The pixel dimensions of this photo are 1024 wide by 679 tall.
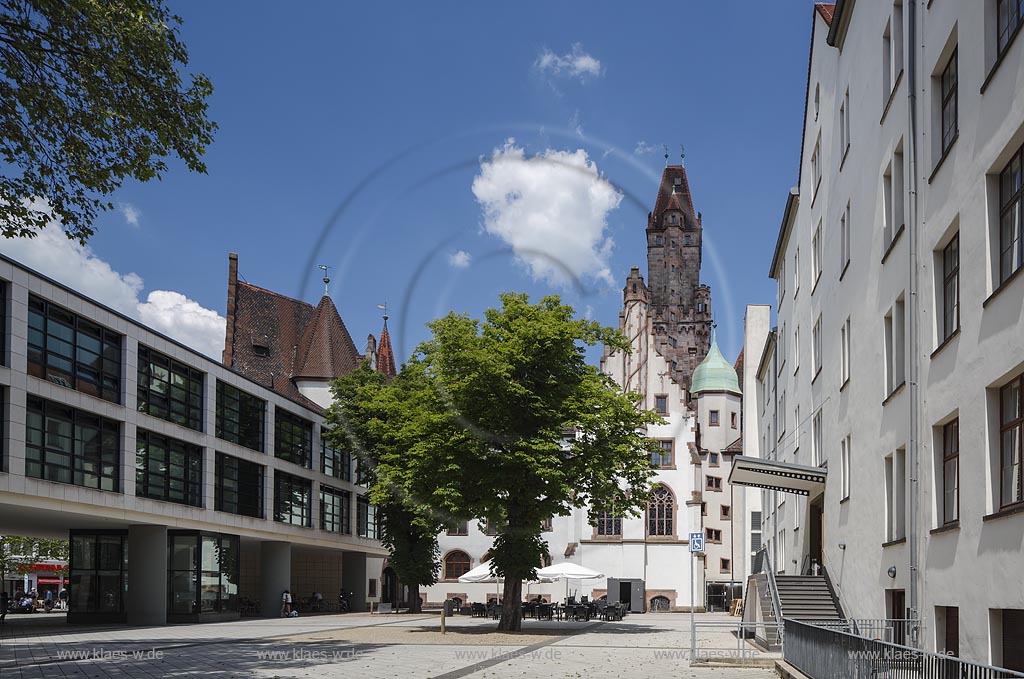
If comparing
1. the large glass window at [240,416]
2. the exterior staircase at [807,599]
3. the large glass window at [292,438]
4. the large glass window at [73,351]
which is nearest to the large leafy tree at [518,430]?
the exterior staircase at [807,599]

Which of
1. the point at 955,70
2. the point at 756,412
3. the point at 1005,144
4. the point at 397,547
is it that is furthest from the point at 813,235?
the point at 756,412

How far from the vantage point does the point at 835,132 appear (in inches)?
1179

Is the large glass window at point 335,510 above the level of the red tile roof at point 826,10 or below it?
below

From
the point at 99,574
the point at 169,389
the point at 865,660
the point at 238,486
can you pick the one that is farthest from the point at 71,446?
the point at 865,660

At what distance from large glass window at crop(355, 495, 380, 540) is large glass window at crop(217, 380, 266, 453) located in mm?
14539

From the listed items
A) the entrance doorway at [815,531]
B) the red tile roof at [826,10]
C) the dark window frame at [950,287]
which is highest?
the red tile roof at [826,10]

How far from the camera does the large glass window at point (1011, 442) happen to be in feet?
45.1

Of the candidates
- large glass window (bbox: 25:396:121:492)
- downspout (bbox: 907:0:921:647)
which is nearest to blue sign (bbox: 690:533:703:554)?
downspout (bbox: 907:0:921:647)

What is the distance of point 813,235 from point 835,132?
18.4ft

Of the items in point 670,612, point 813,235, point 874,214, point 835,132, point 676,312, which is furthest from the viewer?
point 676,312

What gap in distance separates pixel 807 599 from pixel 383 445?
25763 mm

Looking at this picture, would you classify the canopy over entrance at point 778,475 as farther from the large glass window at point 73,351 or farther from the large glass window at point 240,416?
the large glass window at point 240,416

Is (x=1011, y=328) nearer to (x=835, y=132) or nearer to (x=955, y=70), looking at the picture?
(x=955, y=70)

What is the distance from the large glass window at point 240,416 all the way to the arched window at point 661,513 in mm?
Answer: 28599
